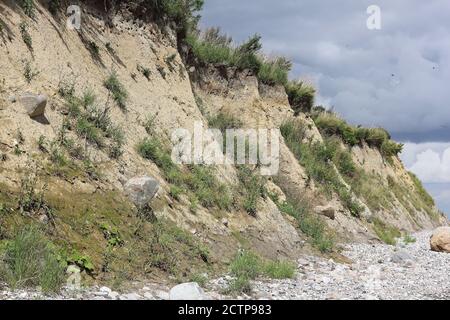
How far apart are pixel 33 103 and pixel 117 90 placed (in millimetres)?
3301

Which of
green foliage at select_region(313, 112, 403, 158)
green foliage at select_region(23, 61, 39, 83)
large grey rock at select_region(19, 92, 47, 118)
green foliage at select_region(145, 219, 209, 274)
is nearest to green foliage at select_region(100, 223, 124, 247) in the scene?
green foliage at select_region(145, 219, 209, 274)

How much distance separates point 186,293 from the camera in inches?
254

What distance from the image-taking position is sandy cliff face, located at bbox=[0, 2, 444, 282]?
7.81m

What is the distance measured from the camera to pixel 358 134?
2861 centimetres

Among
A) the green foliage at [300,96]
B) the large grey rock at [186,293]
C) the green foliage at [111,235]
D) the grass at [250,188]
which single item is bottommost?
the large grey rock at [186,293]

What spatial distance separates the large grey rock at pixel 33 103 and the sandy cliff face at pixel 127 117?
85 millimetres

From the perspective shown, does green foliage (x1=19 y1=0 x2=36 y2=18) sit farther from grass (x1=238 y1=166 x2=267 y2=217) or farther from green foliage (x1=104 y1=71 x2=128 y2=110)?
grass (x1=238 y1=166 x2=267 y2=217)

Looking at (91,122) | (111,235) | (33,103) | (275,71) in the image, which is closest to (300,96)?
(275,71)

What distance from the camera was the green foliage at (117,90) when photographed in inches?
444

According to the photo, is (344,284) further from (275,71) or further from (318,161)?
(275,71)

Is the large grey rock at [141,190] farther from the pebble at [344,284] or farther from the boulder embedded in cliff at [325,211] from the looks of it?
the boulder embedded in cliff at [325,211]

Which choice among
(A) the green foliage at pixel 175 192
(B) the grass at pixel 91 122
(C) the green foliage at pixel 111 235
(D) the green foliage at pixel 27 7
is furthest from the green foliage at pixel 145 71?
(C) the green foliage at pixel 111 235

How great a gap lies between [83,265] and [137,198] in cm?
218
